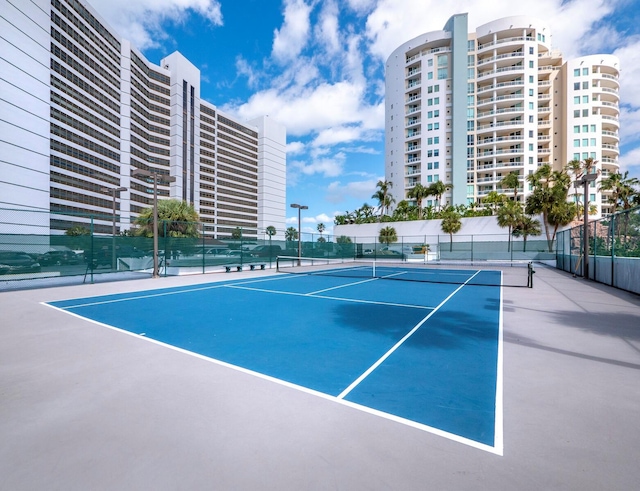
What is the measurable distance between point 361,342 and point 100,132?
85258mm

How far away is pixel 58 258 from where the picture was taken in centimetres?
1498

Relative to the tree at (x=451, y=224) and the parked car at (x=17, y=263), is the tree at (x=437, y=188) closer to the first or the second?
the tree at (x=451, y=224)

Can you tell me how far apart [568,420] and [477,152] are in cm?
7495

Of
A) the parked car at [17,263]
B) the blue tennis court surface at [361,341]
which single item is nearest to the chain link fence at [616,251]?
the blue tennis court surface at [361,341]

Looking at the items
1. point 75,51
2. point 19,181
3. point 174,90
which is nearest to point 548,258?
point 19,181

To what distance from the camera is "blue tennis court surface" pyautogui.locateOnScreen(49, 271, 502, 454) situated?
3.56 m

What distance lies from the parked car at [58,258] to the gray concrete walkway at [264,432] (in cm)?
1178

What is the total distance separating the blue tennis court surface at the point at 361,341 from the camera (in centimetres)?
356

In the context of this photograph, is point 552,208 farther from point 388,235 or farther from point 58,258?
point 58,258

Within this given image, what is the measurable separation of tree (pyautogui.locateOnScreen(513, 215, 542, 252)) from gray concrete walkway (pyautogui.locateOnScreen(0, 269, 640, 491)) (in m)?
45.1

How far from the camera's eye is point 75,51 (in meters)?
63.4

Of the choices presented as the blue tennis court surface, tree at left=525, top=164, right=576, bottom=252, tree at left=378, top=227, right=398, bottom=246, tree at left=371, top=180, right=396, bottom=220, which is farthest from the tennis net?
tree at left=371, top=180, right=396, bottom=220

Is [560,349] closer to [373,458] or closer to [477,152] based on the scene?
[373,458]

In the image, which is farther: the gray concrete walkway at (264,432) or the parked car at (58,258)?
the parked car at (58,258)
